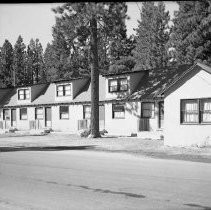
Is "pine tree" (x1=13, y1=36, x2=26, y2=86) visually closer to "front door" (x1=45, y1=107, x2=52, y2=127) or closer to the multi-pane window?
"front door" (x1=45, y1=107, x2=52, y2=127)

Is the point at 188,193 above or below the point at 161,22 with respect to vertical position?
below

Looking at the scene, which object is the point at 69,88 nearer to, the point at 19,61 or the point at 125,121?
the point at 125,121

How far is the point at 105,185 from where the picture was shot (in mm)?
10203

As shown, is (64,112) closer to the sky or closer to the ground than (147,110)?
closer to the ground

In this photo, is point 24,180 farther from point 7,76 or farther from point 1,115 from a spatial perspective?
point 7,76

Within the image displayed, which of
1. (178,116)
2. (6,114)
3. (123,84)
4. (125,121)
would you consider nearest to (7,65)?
(6,114)

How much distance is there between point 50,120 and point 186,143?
22150 millimetres

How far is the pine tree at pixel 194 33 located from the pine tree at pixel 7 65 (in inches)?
1491

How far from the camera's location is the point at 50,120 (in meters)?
41.5

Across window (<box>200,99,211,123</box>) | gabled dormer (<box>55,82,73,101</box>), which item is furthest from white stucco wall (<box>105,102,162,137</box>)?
window (<box>200,99,211,123</box>)

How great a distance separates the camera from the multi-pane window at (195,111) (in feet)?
69.4

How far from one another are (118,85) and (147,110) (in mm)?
4279

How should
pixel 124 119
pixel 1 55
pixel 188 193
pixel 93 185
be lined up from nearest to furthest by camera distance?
pixel 188 193, pixel 93 185, pixel 124 119, pixel 1 55

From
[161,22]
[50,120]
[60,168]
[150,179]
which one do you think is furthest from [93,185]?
[161,22]
